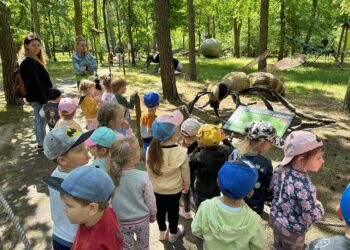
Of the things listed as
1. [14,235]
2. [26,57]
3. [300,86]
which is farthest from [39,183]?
[300,86]

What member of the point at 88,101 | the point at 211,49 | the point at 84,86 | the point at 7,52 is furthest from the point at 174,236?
the point at 211,49

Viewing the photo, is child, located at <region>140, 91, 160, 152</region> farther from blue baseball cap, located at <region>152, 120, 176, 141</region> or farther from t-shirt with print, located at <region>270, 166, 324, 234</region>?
t-shirt with print, located at <region>270, 166, 324, 234</region>

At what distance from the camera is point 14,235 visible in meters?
3.64

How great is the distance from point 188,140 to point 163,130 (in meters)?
0.87

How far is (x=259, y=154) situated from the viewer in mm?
2967

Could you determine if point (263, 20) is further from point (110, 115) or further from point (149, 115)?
point (110, 115)

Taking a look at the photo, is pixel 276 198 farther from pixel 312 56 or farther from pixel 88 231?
pixel 312 56

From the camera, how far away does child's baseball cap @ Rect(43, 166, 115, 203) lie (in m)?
1.77

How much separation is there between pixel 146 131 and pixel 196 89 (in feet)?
24.2

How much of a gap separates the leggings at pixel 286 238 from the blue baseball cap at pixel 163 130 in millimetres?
1159

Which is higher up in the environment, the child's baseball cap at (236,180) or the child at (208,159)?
the child's baseball cap at (236,180)

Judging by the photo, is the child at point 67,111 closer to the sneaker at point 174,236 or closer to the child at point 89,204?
the sneaker at point 174,236

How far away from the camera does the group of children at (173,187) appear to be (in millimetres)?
1858

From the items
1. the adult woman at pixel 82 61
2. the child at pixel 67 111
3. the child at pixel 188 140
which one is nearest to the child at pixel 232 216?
the child at pixel 188 140
